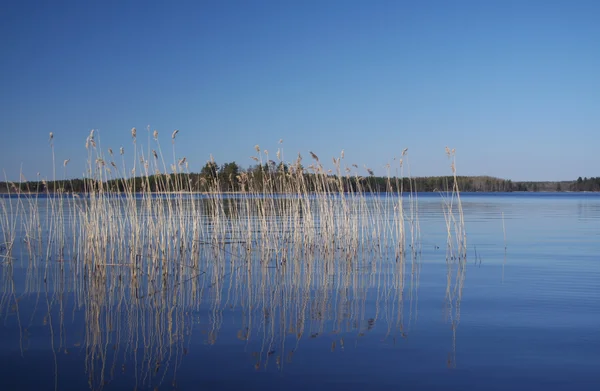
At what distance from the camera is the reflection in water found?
3904mm

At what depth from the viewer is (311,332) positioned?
14.2 feet

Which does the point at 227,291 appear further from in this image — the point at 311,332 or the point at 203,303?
the point at 311,332

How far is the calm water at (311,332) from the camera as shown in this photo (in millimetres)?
3395

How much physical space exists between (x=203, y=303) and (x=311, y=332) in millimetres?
1553

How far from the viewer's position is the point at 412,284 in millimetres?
6500

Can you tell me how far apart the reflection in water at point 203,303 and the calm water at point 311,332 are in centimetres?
2

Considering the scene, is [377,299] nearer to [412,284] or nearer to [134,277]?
[412,284]

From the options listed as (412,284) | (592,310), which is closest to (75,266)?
(412,284)

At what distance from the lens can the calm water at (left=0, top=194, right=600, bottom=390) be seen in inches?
134

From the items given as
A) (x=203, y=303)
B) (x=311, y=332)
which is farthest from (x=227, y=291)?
(x=311, y=332)

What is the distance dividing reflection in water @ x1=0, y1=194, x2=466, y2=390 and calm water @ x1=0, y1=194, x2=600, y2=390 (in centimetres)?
2

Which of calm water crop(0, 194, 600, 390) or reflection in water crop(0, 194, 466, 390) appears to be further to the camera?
reflection in water crop(0, 194, 466, 390)

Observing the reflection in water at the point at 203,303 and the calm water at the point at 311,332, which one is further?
the reflection in water at the point at 203,303

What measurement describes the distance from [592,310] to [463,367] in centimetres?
222
